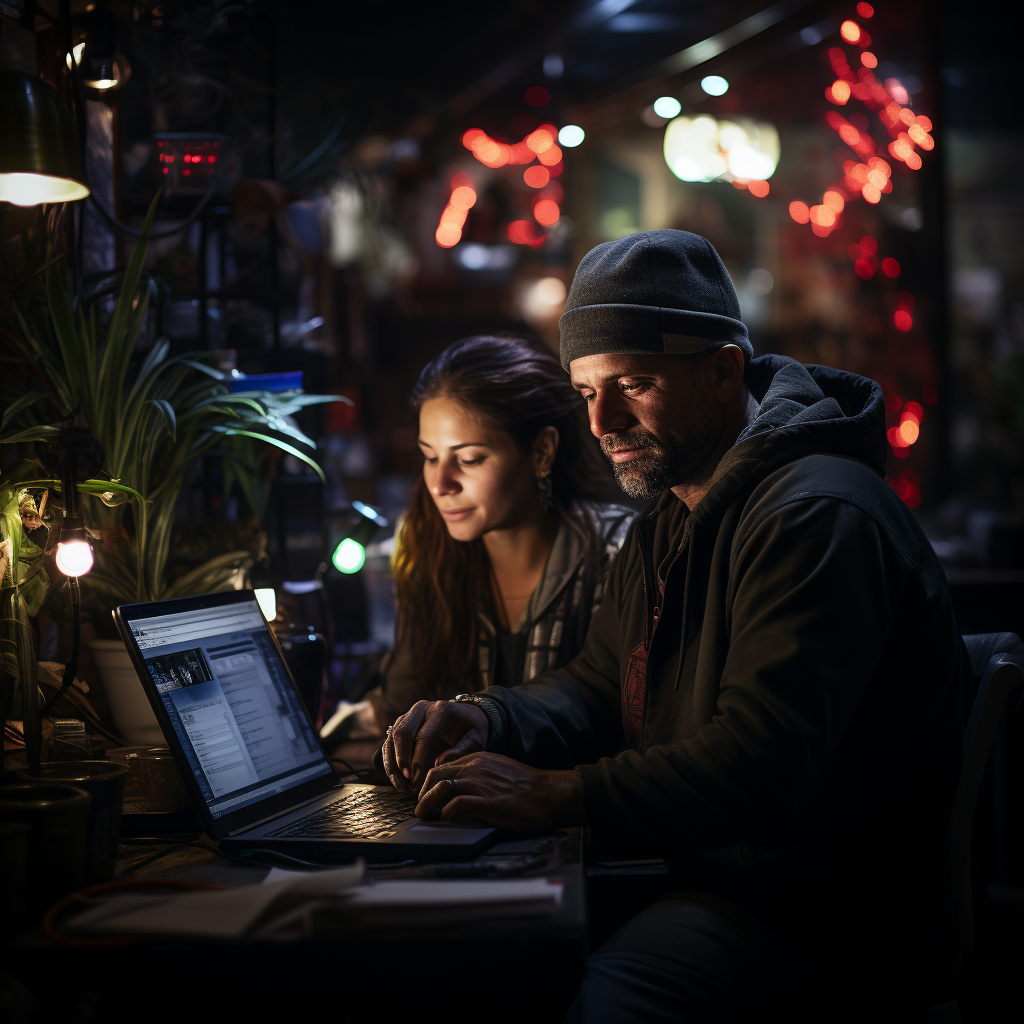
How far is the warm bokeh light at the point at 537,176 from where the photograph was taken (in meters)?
7.54

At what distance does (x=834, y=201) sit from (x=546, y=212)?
90.8 inches

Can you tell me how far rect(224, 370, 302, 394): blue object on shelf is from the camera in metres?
1.93

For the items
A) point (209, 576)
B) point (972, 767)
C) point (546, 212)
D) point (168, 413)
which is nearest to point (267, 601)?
point (209, 576)

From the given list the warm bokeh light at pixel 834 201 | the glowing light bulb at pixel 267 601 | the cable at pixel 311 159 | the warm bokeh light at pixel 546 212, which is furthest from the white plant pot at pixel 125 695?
Result: the warm bokeh light at pixel 546 212

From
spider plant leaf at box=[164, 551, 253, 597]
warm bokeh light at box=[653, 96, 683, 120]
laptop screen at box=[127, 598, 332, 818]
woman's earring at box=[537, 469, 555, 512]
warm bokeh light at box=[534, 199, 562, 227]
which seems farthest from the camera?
warm bokeh light at box=[534, 199, 562, 227]

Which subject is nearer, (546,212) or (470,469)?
(470,469)

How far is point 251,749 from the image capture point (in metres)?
1.51

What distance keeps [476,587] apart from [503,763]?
0.80 meters

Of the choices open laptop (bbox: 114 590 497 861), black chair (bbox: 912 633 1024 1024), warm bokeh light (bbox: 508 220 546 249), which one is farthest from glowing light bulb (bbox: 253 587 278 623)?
warm bokeh light (bbox: 508 220 546 249)

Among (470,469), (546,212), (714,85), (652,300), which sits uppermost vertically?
(714,85)

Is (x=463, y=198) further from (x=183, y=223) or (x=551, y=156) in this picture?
(x=183, y=223)

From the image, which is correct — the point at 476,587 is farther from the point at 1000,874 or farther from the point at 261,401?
the point at 1000,874

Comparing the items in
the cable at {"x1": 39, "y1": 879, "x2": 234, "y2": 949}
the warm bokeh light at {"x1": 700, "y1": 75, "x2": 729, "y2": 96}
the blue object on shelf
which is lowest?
the cable at {"x1": 39, "y1": 879, "x2": 234, "y2": 949}

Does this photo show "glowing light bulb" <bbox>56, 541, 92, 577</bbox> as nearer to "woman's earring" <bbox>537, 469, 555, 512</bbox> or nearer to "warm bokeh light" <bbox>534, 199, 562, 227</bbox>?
"woman's earring" <bbox>537, 469, 555, 512</bbox>
